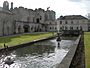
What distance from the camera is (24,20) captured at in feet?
333

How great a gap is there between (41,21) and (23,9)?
2009 cm

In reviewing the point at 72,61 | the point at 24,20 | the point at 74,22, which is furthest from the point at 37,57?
the point at 74,22

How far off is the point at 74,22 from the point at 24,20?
29376 mm

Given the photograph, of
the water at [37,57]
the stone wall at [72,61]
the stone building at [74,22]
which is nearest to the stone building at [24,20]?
the stone building at [74,22]

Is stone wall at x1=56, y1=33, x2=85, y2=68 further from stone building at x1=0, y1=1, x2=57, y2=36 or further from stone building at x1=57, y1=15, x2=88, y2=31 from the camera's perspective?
stone building at x1=57, y1=15, x2=88, y2=31

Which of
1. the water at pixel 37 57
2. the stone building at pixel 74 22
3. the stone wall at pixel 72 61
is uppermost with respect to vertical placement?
the stone building at pixel 74 22

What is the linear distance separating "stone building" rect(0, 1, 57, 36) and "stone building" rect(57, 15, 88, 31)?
4430 mm

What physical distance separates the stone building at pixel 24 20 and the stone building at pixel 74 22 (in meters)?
4.43

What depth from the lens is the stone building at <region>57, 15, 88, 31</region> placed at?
385 ft

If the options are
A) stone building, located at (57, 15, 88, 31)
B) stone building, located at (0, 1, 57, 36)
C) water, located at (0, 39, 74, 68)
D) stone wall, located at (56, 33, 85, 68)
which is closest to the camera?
stone wall, located at (56, 33, 85, 68)

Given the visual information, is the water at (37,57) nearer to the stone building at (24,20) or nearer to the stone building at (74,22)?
the stone building at (24,20)

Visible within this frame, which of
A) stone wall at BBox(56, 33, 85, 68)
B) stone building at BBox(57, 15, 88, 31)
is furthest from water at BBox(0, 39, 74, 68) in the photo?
stone building at BBox(57, 15, 88, 31)

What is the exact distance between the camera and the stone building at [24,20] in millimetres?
68238

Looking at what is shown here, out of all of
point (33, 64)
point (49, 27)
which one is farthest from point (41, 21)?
point (33, 64)
